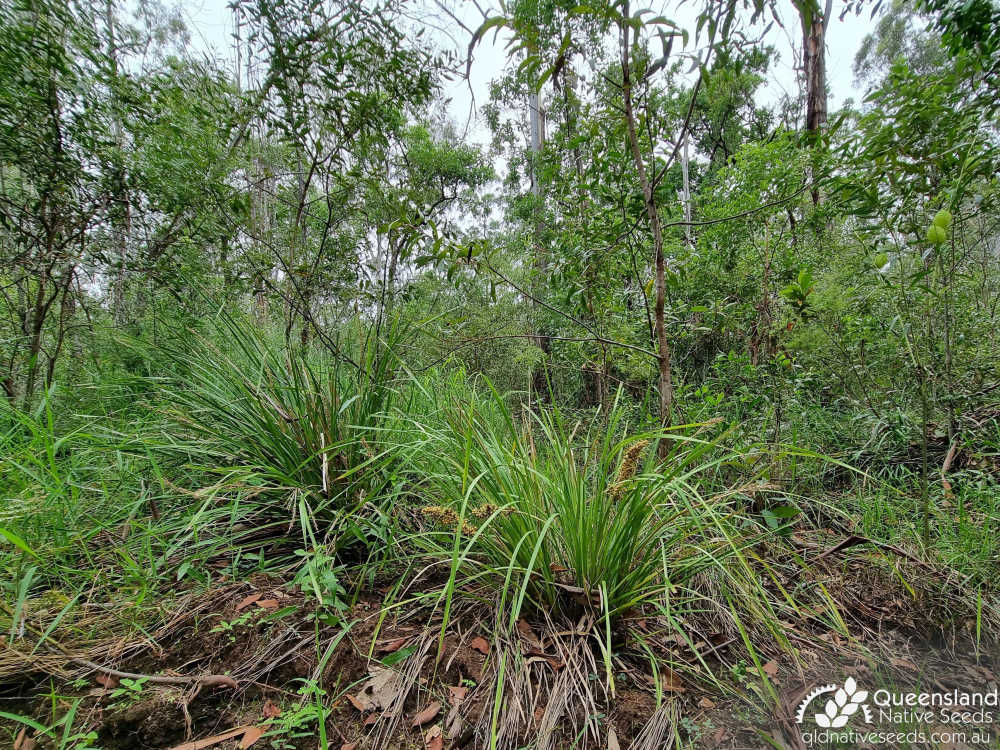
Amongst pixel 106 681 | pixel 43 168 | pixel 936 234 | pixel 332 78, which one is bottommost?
pixel 106 681

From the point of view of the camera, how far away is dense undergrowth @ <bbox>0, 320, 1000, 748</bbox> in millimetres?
931

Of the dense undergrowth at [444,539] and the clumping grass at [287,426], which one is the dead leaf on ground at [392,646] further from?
the clumping grass at [287,426]

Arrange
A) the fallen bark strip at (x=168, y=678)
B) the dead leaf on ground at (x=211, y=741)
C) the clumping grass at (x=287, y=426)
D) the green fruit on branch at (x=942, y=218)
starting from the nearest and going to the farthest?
the dead leaf on ground at (x=211, y=741) < the fallen bark strip at (x=168, y=678) < the green fruit on branch at (x=942, y=218) < the clumping grass at (x=287, y=426)

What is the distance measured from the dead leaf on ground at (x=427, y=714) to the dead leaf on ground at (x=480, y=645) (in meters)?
0.15

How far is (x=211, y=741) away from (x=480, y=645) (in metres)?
0.55

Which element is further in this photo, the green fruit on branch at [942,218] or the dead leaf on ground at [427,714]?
the green fruit on branch at [942,218]

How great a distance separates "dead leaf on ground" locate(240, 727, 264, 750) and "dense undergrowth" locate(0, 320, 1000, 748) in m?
0.10

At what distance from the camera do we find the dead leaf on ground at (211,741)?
79 cm

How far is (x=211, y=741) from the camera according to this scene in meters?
0.80

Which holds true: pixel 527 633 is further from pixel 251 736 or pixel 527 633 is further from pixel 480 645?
pixel 251 736

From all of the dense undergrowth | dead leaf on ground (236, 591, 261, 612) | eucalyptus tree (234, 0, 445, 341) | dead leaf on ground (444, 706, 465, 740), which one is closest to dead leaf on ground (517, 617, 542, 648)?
the dense undergrowth

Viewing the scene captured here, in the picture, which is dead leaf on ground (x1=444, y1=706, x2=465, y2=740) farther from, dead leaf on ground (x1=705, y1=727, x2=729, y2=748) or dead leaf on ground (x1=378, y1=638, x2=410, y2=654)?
dead leaf on ground (x1=705, y1=727, x2=729, y2=748)

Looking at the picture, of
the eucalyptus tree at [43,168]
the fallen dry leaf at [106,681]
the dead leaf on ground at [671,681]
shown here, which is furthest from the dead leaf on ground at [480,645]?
the eucalyptus tree at [43,168]

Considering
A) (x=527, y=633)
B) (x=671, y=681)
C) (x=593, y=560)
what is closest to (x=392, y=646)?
(x=527, y=633)
